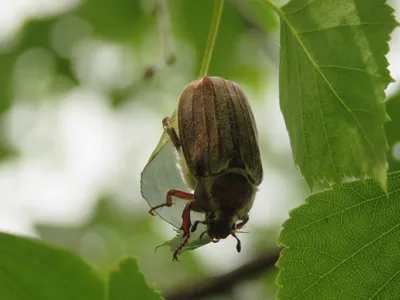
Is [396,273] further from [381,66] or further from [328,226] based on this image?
[381,66]

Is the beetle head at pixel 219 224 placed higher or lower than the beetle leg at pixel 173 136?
lower

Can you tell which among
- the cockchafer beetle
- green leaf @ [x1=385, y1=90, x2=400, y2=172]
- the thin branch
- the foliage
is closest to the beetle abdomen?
the cockchafer beetle

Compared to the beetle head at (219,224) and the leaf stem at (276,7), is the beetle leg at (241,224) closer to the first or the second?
the beetle head at (219,224)

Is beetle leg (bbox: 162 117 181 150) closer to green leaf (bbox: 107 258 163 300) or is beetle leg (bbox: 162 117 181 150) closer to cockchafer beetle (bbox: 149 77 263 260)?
cockchafer beetle (bbox: 149 77 263 260)

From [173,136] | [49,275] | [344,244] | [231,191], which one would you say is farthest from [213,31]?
[49,275]

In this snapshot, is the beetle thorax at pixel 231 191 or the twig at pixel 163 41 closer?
the beetle thorax at pixel 231 191

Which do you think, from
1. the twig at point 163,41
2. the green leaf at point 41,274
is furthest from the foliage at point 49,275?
the twig at point 163,41

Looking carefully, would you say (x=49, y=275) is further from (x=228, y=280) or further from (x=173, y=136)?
(x=228, y=280)
